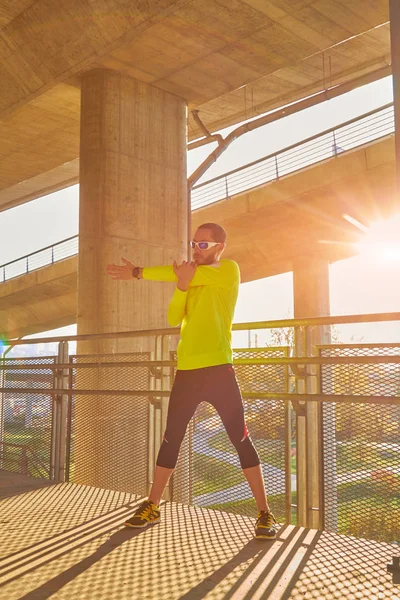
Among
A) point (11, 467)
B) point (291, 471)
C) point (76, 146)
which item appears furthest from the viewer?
point (76, 146)

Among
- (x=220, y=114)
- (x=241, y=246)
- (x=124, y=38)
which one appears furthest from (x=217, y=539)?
(x=241, y=246)

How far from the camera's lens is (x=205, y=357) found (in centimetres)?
403

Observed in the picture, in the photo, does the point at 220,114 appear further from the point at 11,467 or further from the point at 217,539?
the point at 217,539

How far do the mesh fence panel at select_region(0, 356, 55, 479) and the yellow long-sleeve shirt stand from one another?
3170mm

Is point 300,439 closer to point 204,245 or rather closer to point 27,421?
point 204,245

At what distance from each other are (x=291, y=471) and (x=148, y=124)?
8.97 m

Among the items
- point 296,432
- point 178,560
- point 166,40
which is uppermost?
point 166,40

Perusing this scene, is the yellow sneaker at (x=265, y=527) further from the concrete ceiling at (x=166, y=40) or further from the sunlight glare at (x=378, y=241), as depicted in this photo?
the sunlight glare at (x=378, y=241)

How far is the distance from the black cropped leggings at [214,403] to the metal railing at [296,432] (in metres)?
0.80

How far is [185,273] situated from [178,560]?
1689mm

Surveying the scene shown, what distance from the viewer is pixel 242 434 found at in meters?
3.96

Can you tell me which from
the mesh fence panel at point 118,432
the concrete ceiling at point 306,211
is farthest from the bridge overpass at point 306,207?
the mesh fence panel at point 118,432

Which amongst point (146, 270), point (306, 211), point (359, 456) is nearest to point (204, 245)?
point (146, 270)

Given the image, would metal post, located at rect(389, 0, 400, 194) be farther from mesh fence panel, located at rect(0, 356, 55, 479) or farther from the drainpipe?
the drainpipe
